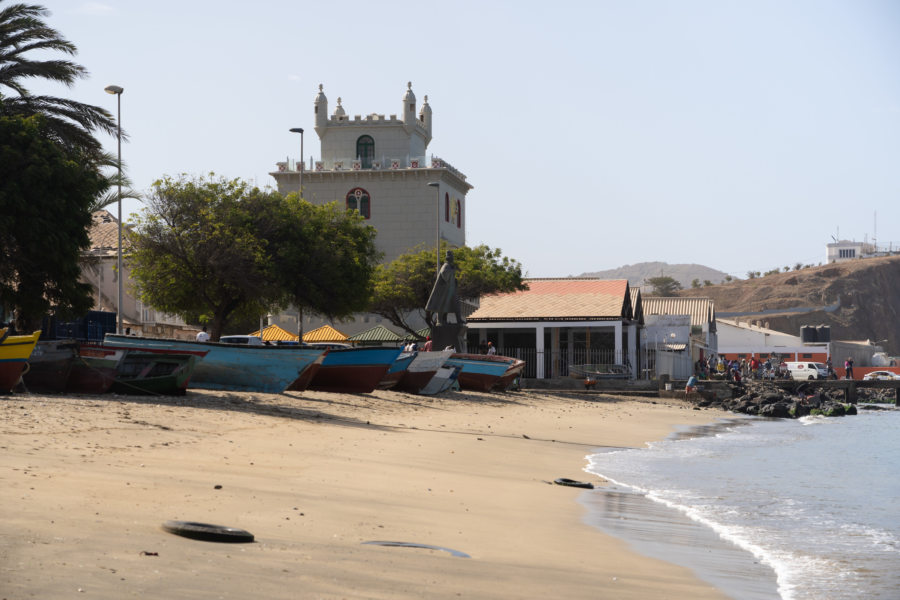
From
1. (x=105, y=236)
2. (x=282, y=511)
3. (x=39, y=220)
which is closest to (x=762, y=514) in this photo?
(x=282, y=511)

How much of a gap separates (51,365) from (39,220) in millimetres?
4852

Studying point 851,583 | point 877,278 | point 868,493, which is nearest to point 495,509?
point 851,583

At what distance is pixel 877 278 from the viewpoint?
169500 millimetres

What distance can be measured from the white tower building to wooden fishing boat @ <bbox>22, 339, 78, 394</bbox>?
46785mm

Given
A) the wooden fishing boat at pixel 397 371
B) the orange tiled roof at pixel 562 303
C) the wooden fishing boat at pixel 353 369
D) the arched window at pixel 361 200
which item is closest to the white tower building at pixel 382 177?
the arched window at pixel 361 200

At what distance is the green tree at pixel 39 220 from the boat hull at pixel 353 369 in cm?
618

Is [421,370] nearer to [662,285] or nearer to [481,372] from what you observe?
[481,372]

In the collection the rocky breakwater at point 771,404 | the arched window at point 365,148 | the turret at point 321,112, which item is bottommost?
the rocky breakwater at point 771,404

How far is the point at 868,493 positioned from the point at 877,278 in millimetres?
167883

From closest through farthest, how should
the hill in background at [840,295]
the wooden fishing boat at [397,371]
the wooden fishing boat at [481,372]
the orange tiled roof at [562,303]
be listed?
the wooden fishing boat at [397,371] < the wooden fishing boat at [481,372] < the orange tiled roof at [562,303] < the hill in background at [840,295]

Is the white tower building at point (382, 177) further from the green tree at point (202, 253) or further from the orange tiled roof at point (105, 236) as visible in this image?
the green tree at point (202, 253)

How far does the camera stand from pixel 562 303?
50.5 m

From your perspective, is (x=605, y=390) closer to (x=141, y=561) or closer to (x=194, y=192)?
(x=194, y=192)

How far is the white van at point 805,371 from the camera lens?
6725 cm
